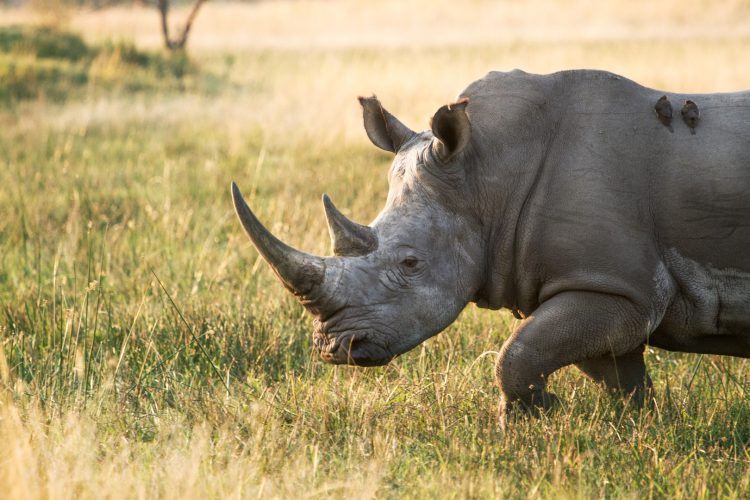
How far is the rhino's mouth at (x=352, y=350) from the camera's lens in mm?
3920

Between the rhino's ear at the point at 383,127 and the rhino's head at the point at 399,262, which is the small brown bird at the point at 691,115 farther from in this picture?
the rhino's ear at the point at 383,127

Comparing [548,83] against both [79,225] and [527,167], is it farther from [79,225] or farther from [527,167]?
[79,225]

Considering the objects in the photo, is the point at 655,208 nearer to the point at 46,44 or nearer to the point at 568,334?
the point at 568,334

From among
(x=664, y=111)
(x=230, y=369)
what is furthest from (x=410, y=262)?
(x=230, y=369)

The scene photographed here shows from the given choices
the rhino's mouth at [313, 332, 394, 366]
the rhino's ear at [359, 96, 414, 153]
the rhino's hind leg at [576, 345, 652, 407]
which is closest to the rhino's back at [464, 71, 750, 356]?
the rhino's hind leg at [576, 345, 652, 407]

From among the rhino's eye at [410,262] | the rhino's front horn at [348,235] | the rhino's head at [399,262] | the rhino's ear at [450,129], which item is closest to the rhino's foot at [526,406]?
the rhino's head at [399,262]

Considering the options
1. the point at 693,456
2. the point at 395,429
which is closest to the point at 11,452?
the point at 395,429

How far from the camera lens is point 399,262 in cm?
404

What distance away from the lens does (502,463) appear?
12.3 feet

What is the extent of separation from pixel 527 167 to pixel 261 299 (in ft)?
6.78

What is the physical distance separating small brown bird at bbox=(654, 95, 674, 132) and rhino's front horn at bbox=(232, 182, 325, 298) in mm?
1374

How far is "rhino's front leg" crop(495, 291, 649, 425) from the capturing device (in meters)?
3.94

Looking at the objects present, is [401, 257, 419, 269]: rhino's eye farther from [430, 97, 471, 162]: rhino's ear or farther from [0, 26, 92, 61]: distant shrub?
[0, 26, 92, 61]: distant shrub

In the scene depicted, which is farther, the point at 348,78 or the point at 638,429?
the point at 348,78
